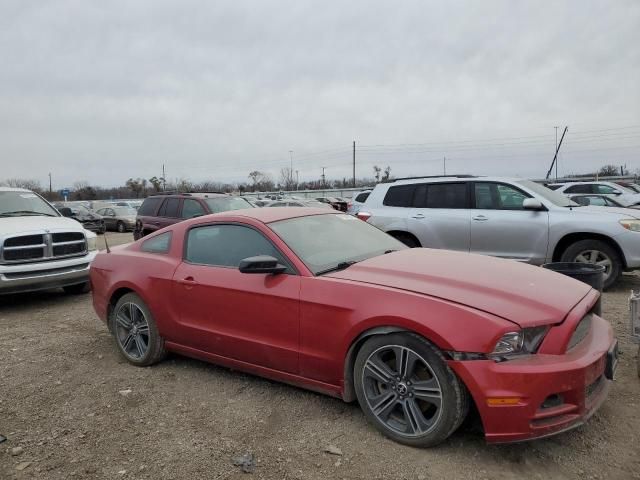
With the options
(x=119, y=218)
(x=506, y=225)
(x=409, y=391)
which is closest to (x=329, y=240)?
(x=409, y=391)

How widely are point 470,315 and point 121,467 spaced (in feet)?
A: 7.47

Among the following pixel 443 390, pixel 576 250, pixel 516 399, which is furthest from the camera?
pixel 576 250

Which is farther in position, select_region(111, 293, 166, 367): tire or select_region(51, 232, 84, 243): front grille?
select_region(51, 232, 84, 243): front grille

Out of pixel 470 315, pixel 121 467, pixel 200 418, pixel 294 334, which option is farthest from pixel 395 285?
pixel 121 467

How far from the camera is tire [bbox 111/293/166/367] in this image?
449cm

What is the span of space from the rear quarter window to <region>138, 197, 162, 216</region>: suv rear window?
7.66 metres

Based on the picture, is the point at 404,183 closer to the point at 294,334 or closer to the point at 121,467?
the point at 294,334

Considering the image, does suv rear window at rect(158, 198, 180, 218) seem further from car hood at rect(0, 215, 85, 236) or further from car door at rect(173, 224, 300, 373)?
car door at rect(173, 224, 300, 373)

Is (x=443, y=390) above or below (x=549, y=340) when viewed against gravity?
below

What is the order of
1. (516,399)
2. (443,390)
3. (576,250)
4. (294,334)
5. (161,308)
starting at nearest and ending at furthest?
(516,399)
(443,390)
(294,334)
(161,308)
(576,250)

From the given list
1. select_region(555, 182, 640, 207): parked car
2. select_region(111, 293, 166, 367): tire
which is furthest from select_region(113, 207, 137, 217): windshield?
select_region(111, 293, 166, 367): tire

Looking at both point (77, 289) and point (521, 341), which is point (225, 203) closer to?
point (77, 289)

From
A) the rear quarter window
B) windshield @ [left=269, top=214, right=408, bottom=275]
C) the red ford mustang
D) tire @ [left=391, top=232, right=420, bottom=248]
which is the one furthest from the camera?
tire @ [left=391, top=232, right=420, bottom=248]

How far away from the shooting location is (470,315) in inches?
111
